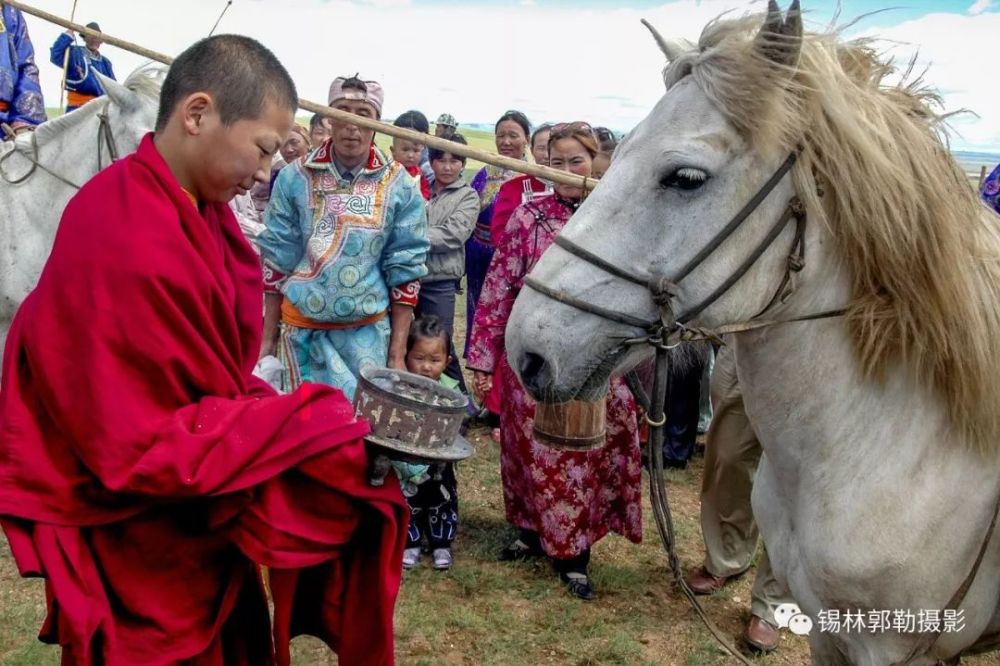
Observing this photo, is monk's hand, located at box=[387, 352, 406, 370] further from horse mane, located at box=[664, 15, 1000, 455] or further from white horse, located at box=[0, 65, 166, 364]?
horse mane, located at box=[664, 15, 1000, 455]

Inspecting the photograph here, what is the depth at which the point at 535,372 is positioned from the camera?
6.16 feet

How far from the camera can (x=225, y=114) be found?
1.68 metres

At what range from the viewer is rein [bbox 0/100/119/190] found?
12.0 feet

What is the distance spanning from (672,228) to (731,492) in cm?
253

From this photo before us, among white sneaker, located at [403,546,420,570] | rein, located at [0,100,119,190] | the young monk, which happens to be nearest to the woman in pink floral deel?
white sneaker, located at [403,546,420,570]

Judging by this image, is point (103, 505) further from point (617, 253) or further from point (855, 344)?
point (855, 344)

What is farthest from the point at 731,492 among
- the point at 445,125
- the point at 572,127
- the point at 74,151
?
the point at 445,125

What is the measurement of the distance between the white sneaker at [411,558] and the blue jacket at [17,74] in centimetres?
393

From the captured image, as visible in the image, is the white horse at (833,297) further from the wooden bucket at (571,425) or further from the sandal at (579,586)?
the sandal at (579,586)

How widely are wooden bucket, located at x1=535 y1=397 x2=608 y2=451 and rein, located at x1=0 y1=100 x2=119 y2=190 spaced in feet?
7.87

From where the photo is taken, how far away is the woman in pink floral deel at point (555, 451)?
4.02 metres

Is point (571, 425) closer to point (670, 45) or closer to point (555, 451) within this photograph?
point (555, 451)

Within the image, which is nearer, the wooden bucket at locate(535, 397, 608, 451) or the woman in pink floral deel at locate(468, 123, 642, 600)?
the wooden bucket at locate(535, 397, 608, 451)

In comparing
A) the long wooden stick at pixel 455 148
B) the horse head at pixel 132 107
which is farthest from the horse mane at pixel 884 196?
the horse head at pixel 132 107
